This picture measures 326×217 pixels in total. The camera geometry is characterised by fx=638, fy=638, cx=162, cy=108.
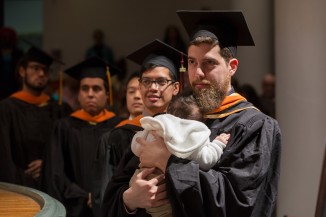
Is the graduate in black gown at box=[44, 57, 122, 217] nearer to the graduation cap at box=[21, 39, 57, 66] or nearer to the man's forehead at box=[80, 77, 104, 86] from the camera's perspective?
the man's forehead at box=[80, 77, 104, 86]

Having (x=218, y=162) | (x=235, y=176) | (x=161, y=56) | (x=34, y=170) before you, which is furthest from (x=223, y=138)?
(x=34, y=170)

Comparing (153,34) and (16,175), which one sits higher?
(153,34)

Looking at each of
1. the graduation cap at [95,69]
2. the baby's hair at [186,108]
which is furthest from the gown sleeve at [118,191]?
the graduation cap at [95,69]

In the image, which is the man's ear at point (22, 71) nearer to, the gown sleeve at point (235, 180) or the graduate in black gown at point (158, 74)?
the graduate in black gown at point (158, 74)

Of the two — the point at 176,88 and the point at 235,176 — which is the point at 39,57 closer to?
the point at 176,88

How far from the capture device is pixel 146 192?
2953 mm

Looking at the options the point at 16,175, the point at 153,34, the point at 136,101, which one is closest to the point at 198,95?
the point at 136,101

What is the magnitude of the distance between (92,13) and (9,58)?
407cm

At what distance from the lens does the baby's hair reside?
3.17m

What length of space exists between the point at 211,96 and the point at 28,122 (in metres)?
3.42

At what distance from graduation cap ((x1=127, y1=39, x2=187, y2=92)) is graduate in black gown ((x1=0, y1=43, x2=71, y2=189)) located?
214 centimetres

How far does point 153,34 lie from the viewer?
38.1 ft

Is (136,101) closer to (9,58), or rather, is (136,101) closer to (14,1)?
(9,58)

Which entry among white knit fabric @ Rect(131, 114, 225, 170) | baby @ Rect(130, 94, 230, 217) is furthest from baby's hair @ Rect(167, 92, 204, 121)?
white knit fabric @ Rect(131, 114, 225, 170)
